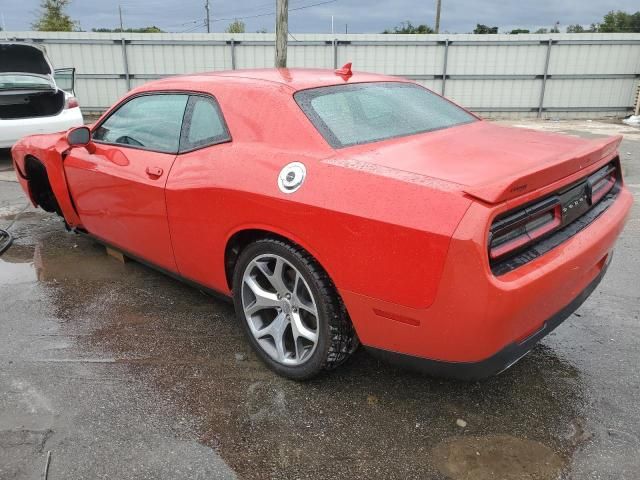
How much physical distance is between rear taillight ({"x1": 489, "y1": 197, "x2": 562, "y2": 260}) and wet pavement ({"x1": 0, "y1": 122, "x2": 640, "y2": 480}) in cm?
90

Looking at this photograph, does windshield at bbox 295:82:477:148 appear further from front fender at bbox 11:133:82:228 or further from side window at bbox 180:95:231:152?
front fender at bbox 11:133:82:228

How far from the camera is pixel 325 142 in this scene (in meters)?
2.54

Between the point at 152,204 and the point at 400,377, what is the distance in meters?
1.79

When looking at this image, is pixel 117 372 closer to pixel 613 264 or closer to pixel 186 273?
pixel 186 273

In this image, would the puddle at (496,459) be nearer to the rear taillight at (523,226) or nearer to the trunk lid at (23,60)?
the rear taillight at (523,226)

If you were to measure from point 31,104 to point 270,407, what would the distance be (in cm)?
786

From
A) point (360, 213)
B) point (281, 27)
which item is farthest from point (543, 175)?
point (281, 27)

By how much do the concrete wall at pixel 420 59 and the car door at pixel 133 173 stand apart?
1127 centimetres

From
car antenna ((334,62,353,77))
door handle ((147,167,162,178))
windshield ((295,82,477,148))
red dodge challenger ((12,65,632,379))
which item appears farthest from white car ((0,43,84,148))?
windshield ((295,82,477,148))

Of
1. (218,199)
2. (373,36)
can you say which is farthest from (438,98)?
(373,36)

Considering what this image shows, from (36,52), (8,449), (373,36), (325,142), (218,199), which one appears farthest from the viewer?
(373,36)

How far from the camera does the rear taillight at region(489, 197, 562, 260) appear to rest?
202 cm

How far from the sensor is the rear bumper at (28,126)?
25.8 feet

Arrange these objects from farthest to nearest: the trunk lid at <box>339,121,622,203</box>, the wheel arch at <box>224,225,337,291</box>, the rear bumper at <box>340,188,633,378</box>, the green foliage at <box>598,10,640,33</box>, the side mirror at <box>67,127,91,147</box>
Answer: the green foliage at <box>598,10,640,33</box>
the side mirror at <box>67,127,91,147</box>
the wheel arch at <box>224,225,337,291</box>
the trunk lid at <box>339,121,622,203</box>
the rear bumper at <box>340,188,633,378</box>
